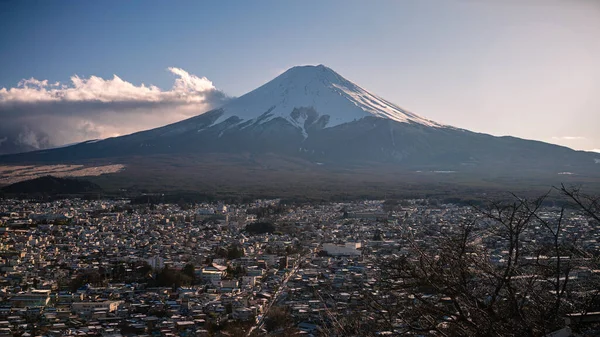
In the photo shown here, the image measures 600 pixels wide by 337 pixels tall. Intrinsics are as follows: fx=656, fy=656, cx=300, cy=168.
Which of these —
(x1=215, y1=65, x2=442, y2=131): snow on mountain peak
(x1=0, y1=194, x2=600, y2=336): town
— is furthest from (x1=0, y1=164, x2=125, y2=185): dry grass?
(x1=215, y1=65, x2=442, y2=131): snow on mountain peak

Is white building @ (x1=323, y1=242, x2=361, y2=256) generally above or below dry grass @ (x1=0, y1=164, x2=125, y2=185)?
below

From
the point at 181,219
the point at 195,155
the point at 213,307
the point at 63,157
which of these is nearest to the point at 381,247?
the point at 213,307

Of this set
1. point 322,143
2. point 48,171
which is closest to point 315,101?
point 322,143

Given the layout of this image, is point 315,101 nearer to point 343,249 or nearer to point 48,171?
point 48,171

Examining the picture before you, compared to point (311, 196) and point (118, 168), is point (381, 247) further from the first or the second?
point (118, 168)

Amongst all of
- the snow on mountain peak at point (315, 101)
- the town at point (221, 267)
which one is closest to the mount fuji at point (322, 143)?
the snow on mountain peak at point (315, 101)

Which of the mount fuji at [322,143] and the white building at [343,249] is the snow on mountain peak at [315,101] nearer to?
the mount fuji at [322,143]

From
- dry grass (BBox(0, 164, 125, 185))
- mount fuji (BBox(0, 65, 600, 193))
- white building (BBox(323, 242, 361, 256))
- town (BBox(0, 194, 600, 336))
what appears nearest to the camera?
town (BBox(0, 194, 600, 336))

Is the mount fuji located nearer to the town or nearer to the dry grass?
the dry grass
